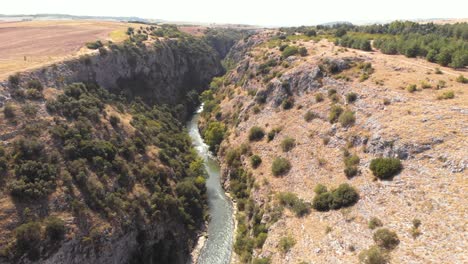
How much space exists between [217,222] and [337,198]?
77.3ft

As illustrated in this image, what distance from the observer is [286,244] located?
44781 millimetres

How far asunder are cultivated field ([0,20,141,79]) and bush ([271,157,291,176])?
178 ft

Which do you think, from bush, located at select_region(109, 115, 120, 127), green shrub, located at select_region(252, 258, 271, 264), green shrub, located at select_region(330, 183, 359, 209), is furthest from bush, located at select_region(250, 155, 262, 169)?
bush, located at select_region(109, 115, 120, 127)

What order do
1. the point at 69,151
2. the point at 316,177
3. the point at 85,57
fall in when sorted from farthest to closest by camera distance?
1. the point at 85,57
2. the point at 316,177
3. the point at 69,151

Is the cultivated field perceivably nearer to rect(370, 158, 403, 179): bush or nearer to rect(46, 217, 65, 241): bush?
rect(46, 217, 65, 241): bush

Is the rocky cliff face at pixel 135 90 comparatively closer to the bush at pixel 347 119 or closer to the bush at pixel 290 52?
the bush at pixel 347 119

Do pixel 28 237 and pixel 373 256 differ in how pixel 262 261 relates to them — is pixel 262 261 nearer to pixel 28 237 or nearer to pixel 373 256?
pixel 373 256

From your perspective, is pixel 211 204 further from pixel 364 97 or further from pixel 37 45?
pixel 37 45

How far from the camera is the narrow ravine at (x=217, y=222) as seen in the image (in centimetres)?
5147

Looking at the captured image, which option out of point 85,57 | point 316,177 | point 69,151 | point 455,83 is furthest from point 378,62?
point 85,57

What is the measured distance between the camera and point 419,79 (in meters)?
61.2

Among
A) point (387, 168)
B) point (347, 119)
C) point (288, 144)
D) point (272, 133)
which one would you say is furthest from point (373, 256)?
point (272, 133)

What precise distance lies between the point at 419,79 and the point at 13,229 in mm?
71506

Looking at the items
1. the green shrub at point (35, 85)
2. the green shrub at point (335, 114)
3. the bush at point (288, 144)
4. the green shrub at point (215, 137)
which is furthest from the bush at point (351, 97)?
the green shrub at point (35, 85)
